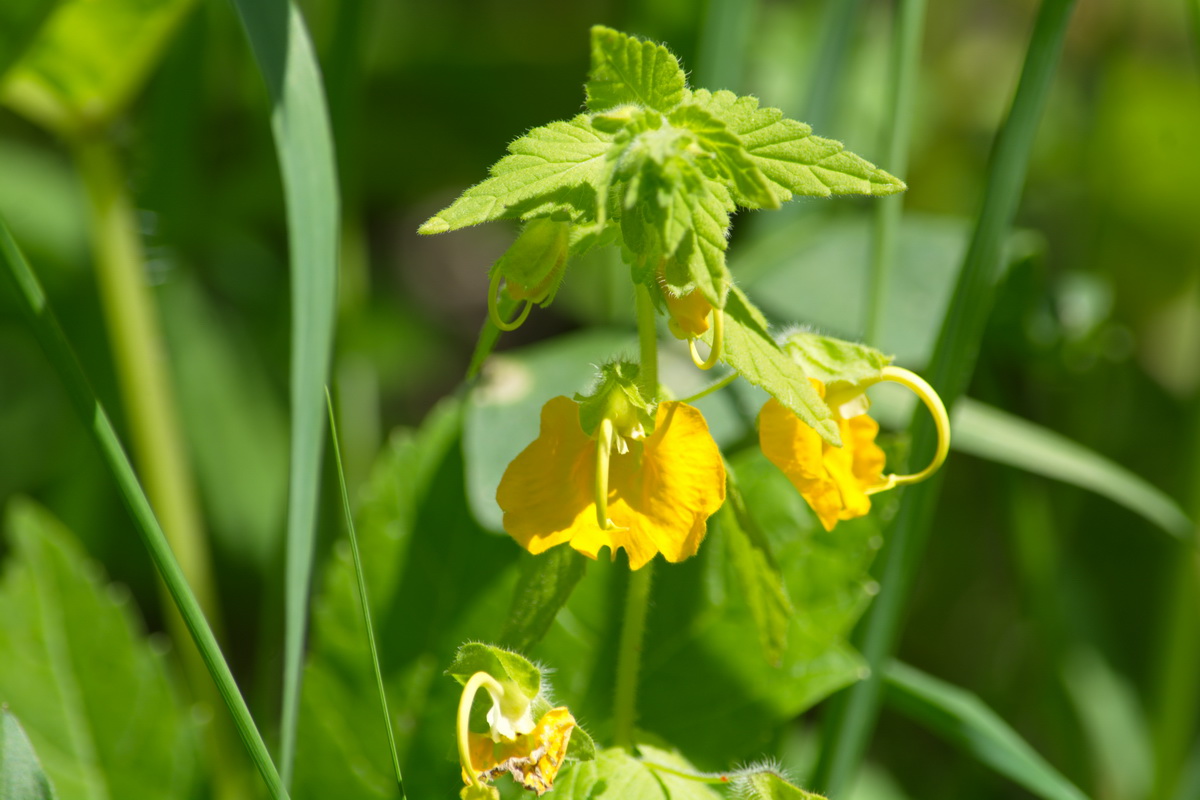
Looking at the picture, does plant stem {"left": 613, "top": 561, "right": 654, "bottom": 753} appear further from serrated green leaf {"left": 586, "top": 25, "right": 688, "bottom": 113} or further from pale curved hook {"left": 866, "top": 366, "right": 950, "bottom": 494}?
serrated green leaf {"left": 586, "top": 25, "right": 688, "bottom": 113}

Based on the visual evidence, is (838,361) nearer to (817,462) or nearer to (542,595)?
(817,462)

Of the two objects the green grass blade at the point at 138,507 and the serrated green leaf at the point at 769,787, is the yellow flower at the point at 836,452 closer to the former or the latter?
the serrated green leaf at the point at 769,787

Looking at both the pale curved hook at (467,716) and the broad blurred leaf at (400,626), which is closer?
the pale curved hook at (467,716)

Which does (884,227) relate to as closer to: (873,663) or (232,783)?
(873,663)

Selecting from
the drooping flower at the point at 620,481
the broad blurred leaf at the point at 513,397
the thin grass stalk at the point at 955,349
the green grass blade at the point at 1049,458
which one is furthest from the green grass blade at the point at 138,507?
the green grass blade at the point at 1049,458

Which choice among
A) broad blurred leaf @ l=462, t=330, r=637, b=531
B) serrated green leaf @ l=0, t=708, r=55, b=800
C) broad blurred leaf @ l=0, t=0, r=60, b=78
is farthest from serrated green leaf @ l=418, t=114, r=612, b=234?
broad blurred leaf @ l=0, t=0, r=60, b=78
